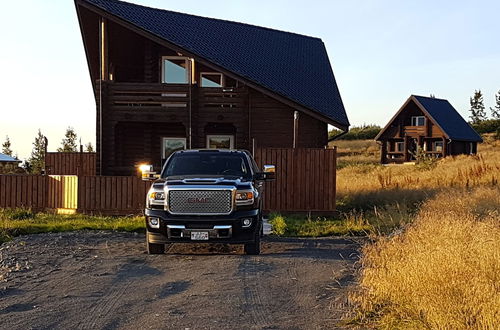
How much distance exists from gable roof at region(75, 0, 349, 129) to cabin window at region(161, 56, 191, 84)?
1.29 metres

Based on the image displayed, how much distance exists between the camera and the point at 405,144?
53594 mm

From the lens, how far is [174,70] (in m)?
22.3

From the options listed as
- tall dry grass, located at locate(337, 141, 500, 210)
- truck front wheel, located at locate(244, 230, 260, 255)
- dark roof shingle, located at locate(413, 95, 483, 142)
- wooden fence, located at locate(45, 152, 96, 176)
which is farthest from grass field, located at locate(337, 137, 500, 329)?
dark roof shingle, located at locate(413, 95, 483, 142)

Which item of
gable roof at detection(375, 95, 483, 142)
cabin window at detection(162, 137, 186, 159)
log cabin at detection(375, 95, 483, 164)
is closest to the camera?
cabin window at detection(162, 137, 186, 159)

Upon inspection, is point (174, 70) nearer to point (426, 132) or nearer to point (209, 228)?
point (209, 228)

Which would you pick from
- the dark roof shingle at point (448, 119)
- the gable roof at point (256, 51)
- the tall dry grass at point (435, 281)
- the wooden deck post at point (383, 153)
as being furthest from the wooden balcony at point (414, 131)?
the tall dry grass at point (435, 281)

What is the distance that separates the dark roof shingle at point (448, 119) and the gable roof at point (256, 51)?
26.2m

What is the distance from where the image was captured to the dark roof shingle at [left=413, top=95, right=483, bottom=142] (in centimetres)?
4981

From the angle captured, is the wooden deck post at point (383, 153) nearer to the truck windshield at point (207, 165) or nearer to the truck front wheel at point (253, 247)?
the truck windshield at point (207, 165)

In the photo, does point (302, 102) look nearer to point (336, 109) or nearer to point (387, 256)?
point (336, 109)

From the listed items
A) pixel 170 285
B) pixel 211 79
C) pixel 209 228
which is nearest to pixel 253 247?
pixel 209 228

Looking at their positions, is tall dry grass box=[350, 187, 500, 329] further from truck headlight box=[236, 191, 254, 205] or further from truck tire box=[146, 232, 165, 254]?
truck tire box=[146, 232, 165, 254]

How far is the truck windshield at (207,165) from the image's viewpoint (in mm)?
11289

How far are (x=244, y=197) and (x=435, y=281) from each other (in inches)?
196
